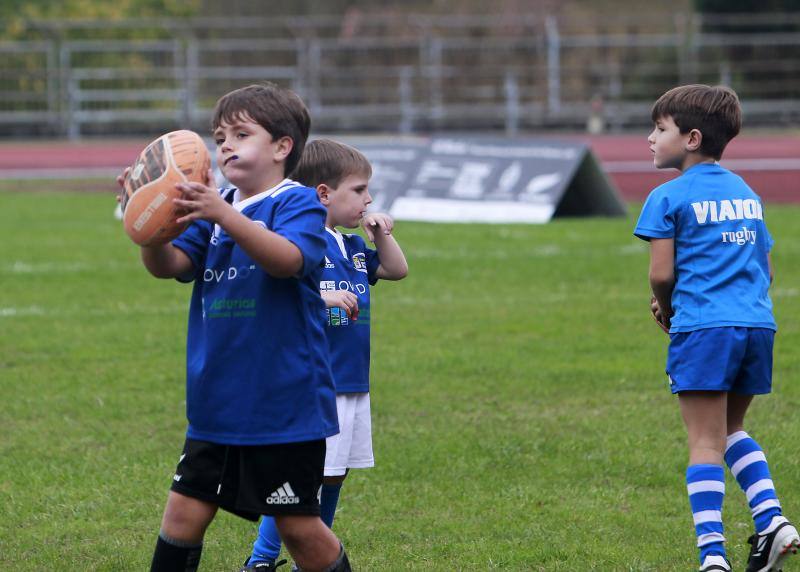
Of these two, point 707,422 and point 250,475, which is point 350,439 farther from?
point 707,422

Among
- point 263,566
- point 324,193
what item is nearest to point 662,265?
point 324,193

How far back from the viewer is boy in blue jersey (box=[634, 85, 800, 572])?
411 cm

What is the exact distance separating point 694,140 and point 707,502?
3.89 feet

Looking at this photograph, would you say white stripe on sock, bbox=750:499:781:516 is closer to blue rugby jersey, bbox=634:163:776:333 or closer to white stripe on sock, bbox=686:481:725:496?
white stripe on sock, bbox=686:481:725:496

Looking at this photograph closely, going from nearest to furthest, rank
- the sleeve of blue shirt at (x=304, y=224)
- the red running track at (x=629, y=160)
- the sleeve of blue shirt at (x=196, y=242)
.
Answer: the sleeve of blue shirt at (x=304, y=224) < the sleeve of blue shirt at (x=196, y=242) < the red running track at (x=629, y=160)

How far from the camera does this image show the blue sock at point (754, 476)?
4.33m

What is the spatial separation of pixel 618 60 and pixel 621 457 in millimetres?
25503

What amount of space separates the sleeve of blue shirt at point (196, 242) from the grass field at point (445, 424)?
141 centimetres

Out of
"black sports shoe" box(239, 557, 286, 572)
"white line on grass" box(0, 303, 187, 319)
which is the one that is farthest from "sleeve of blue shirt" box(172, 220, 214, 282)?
"white line on grass" box(0, 303, 187, 319)

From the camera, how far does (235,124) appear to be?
353 cm

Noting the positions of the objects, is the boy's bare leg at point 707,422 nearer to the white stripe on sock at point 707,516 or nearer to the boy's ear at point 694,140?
the white stripe on sock at point 707,516

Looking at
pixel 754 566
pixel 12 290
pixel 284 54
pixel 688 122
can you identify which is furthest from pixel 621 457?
pixel 284 54

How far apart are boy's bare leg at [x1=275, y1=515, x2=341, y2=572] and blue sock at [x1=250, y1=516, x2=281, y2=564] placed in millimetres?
650

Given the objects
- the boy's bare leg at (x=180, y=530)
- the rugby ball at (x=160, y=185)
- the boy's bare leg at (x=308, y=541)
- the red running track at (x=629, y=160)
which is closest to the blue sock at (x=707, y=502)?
the boy's bare leg at (x=308, y=541)
